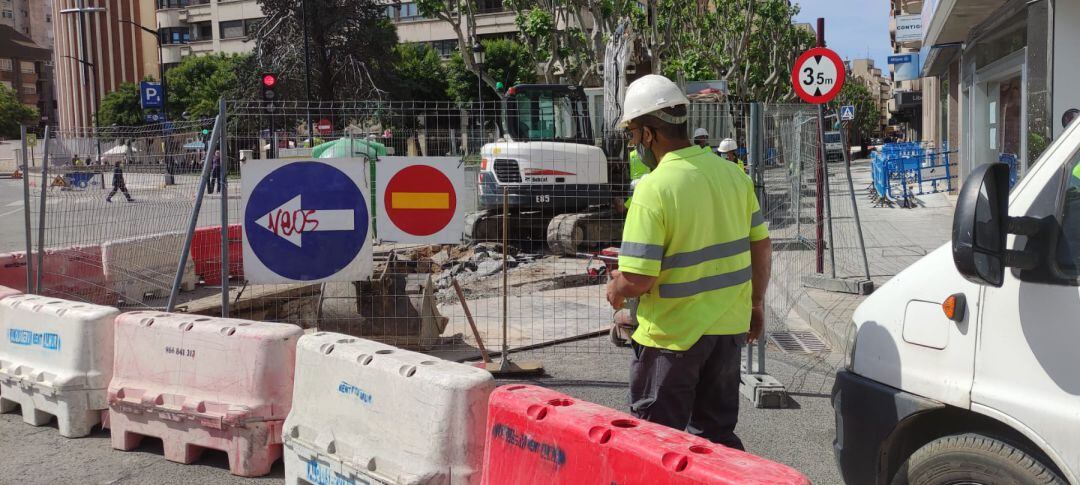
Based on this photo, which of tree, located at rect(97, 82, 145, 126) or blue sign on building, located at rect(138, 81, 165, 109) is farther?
tree, located at rect(97, 82, 145, 126)

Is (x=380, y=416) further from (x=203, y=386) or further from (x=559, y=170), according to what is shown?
(x=559, y=170)

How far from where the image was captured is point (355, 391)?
4.55m

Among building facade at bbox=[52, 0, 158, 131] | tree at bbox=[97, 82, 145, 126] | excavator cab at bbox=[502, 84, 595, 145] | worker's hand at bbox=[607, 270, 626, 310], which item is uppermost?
building facade at bbox=[52, 0, 158, 131]

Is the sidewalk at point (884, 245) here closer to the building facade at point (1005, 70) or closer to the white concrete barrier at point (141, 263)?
the building facade at point (1005, 70)

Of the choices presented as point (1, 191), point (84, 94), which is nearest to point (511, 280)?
point (1, 191)

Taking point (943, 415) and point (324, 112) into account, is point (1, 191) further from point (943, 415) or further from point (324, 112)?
point (943, 415)

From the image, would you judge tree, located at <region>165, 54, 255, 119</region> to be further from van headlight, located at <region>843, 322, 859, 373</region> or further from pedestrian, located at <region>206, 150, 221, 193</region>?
van headlight, located at <region>843, 322, 859, 373</region>

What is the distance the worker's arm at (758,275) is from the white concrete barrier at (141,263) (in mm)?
6528

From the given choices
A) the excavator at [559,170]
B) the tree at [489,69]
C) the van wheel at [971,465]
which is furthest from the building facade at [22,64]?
the van wheel at [971,465]

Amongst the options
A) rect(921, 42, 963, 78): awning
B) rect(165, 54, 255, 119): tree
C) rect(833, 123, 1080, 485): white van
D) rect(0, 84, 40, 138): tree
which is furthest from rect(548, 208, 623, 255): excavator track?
rect(0, 84, 40, 138): tree

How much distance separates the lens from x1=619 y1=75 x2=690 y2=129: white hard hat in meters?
3.72

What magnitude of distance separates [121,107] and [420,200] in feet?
257

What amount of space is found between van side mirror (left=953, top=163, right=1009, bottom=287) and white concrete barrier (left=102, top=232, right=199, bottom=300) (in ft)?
25.2

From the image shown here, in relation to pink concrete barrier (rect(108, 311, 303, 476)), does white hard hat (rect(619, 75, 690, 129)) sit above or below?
above
